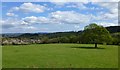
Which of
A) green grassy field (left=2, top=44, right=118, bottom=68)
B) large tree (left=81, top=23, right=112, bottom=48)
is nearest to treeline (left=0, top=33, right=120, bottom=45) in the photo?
large tree (left=81, top=23, right=112, bottom=48)

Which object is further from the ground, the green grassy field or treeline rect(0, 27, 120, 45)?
treeline rect(0, 27, 120, 45)

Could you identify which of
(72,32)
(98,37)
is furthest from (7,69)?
(72,32)

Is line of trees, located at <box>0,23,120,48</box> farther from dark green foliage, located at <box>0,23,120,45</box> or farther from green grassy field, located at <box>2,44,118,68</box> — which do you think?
green grassy field, located at <box>2,44,118,68</box>

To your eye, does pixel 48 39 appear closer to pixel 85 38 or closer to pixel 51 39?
pixel 51 39

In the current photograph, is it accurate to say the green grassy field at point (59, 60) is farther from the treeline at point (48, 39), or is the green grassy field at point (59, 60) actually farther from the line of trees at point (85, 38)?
the treeline at point (48, 39)

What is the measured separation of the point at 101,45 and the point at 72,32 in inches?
560

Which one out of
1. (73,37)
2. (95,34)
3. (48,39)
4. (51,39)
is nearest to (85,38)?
(95,34)

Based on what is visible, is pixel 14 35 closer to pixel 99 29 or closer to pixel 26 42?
pixel 26 42

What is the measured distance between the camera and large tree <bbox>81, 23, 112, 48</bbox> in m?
51.2

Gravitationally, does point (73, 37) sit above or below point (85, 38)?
above

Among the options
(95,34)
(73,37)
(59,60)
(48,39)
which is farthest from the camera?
(73,37)

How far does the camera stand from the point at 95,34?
51188 mm

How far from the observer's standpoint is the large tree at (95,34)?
168ft

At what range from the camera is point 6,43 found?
2089 inches
